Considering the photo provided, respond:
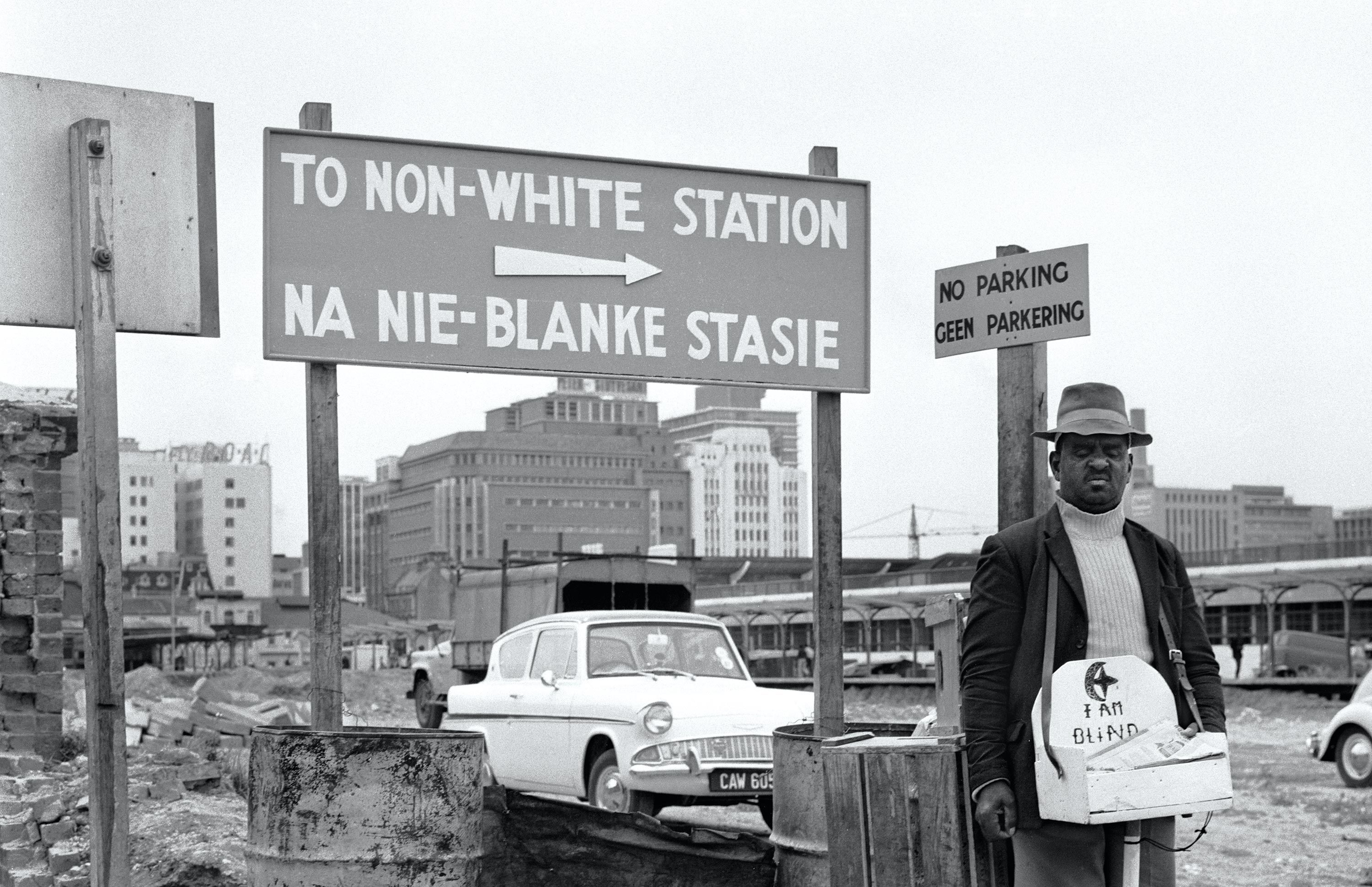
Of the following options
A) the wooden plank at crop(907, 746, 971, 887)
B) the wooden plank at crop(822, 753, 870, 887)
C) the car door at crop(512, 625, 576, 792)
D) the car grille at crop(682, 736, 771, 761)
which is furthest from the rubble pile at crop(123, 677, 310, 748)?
the wooden plank at crop(907, 746, 971, 887)

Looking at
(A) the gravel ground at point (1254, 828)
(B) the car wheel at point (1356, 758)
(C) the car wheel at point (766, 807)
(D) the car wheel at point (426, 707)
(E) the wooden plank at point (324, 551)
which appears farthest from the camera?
(D) the car wheel at point (426, 707)

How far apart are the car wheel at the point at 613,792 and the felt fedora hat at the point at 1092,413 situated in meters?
6.45

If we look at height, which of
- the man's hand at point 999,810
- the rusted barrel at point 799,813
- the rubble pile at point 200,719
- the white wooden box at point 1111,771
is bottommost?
the rubble pile at point 200,719

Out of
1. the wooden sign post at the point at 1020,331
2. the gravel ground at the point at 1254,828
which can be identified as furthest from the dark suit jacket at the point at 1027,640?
the gravel ground at the point at 1254,828

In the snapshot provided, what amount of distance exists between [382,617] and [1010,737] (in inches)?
4911

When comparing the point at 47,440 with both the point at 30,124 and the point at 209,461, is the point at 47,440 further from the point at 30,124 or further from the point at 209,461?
the point at 209,461

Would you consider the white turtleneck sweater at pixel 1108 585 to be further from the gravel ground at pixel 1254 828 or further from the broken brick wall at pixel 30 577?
the broken brick wall at pixel 30 577

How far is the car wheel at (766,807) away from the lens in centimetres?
1051

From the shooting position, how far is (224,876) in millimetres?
7707

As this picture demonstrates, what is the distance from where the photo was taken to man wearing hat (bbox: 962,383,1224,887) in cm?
436

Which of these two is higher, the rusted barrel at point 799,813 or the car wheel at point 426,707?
the rusted barrel at point 799,813

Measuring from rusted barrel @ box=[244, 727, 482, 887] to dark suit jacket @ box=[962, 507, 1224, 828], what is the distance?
1.96 metres

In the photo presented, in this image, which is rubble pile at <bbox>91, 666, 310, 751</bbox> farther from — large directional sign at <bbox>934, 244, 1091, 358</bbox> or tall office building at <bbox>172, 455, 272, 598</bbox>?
tall office building at <bbox>172, 455, 272, 598</bbox>

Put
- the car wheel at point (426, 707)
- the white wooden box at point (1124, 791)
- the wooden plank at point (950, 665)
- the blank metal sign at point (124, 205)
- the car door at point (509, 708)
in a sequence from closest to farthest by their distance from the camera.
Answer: the white wooden box at point (1124, 791)
the blank metal sign at point (124, 205)
the wooden plank at point (950, 665)
the car door at point (509, 708)
the car wheel at point (426, 707)
